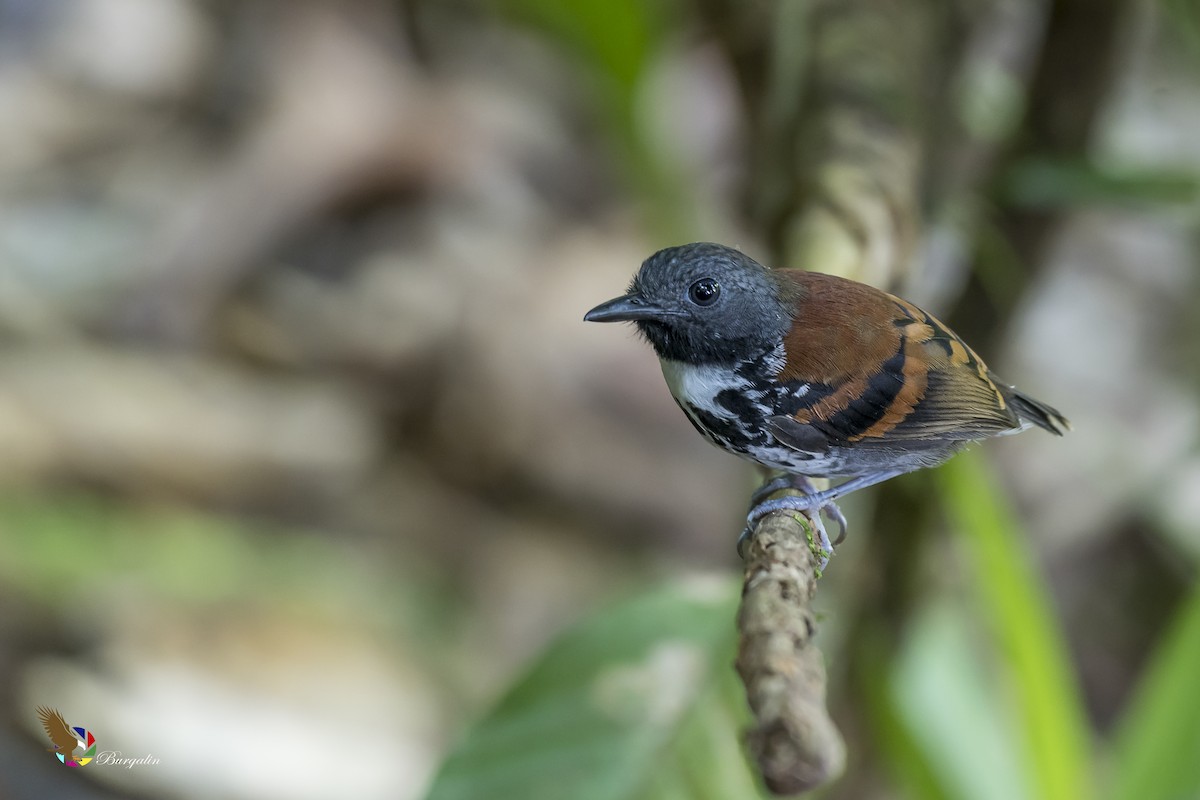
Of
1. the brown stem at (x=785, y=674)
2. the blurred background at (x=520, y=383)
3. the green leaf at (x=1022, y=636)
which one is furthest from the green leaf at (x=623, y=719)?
the brown stem at (x=785, y=674)

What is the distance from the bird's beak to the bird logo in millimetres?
2575

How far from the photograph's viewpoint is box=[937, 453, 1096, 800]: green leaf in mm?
2438

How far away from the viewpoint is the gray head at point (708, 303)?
194 cm

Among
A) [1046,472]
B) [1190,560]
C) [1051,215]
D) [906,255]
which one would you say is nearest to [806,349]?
[906,255]

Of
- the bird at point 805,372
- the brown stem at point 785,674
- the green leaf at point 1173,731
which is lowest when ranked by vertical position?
the brown stem at point 785,674

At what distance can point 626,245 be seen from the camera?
644 cm

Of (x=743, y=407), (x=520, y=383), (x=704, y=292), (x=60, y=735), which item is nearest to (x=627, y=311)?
(x=704, y=292)

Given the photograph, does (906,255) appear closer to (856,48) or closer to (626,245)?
(856,48)

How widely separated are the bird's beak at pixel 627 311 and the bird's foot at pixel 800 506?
383 mm

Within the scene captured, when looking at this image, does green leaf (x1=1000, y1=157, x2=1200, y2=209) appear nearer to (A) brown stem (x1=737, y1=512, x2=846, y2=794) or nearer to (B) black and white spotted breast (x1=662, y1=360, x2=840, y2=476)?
(B) black and white spotted breast (x1=662, y1=360, x2=840, y2=476)

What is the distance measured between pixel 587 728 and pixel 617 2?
5.92 feet

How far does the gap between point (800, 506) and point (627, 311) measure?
1.63ft

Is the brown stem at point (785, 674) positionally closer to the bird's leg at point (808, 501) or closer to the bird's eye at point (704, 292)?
the bird's leg at point (808, 501)

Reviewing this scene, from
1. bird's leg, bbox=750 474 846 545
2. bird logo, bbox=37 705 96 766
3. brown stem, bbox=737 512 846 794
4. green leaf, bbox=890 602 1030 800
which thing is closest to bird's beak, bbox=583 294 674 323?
bird's leg, bbox=750 474 846 545
